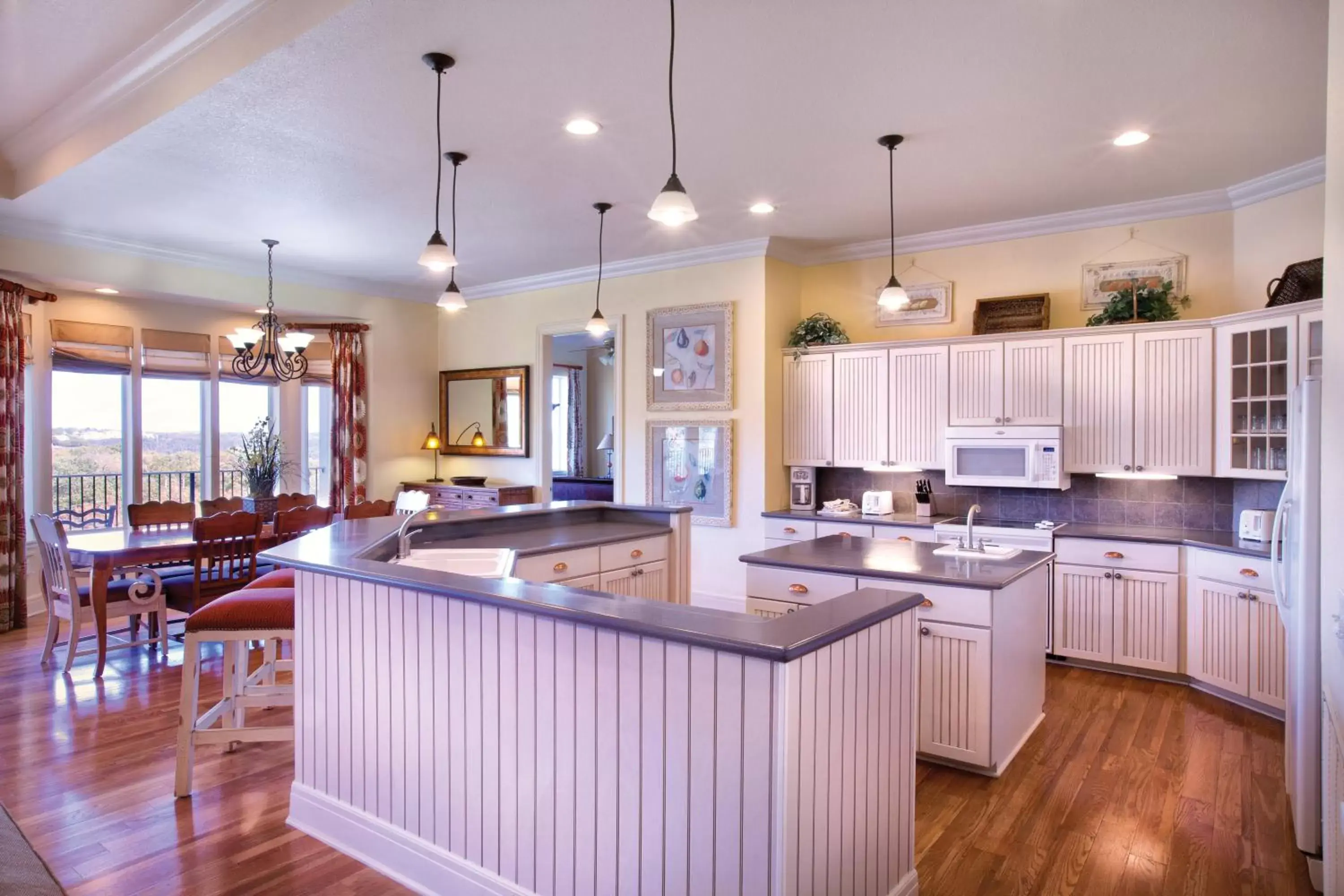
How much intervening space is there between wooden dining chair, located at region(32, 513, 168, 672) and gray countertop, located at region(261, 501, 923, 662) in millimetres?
2171

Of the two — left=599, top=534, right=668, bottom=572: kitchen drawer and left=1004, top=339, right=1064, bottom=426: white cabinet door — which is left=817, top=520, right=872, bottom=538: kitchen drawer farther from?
left=599, top=534, right=668, bottom=572: kitchen drawer

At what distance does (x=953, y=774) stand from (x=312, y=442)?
6.37m

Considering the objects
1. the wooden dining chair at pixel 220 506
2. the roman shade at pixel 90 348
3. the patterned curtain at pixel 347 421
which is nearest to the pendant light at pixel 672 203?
the wooden dining chair at pixel 220 506

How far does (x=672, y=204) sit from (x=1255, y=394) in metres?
3.40

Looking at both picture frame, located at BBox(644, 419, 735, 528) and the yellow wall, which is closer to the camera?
the yellow wall

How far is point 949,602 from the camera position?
117 inches

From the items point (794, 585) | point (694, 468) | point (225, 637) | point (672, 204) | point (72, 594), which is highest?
point (672, 204)

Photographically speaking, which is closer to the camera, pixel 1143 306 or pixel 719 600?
pixel 1143 306

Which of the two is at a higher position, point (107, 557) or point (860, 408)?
point (860, 408)

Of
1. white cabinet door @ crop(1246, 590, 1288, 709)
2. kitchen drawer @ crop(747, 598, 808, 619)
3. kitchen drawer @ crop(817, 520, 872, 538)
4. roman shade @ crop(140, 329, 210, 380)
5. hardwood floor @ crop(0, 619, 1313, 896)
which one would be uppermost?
roman shade @ crop(140, 329, 210, 380)

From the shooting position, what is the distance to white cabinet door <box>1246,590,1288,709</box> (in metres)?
3.56

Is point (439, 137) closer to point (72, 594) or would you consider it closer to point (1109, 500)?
point (72, 594)

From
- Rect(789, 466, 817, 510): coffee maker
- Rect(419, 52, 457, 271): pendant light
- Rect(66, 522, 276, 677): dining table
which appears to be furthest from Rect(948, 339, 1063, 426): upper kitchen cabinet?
Rect(66, 522, 276, 677): dining table

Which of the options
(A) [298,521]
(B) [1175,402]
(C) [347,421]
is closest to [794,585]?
(B) [1175,402]
